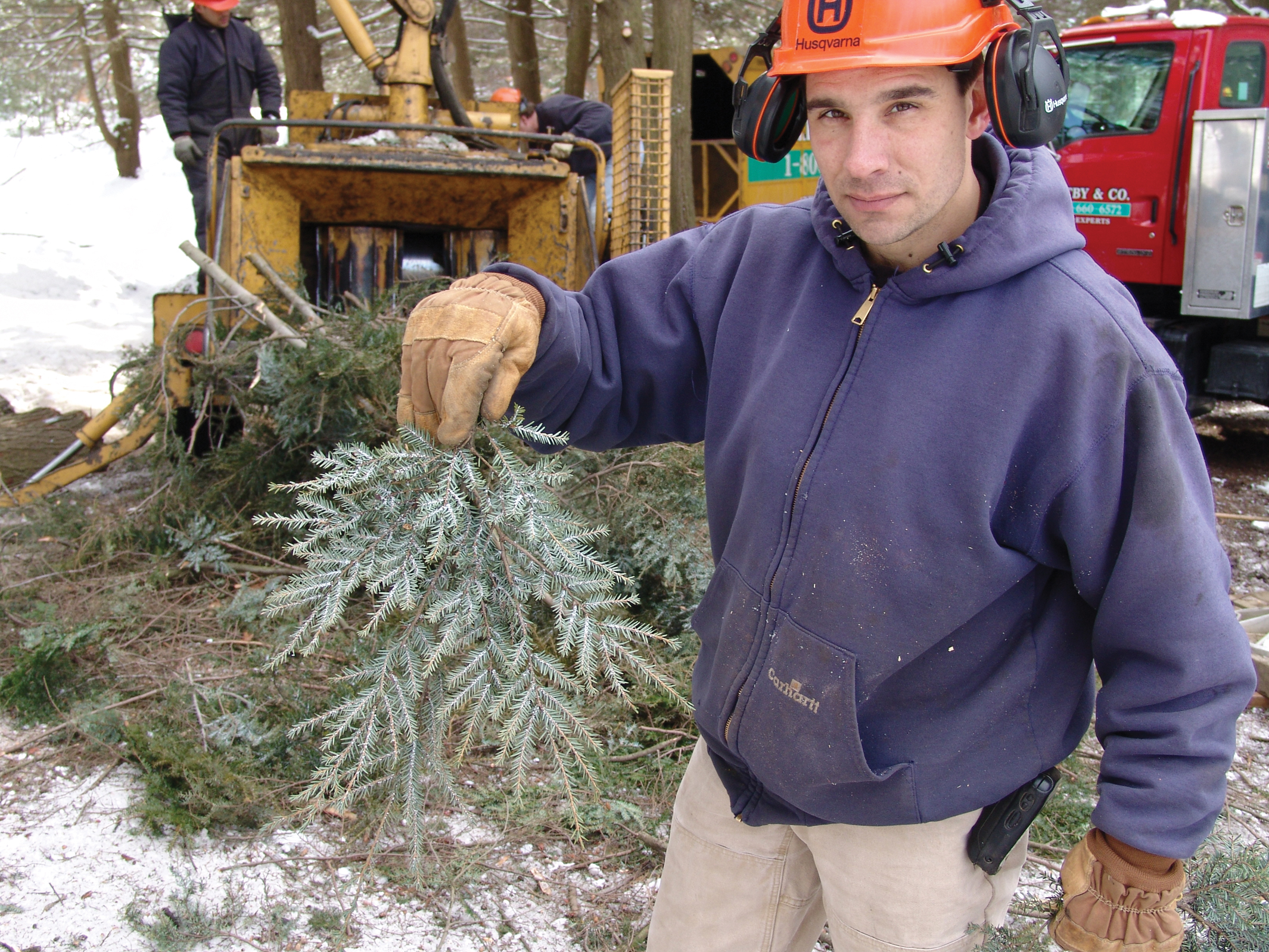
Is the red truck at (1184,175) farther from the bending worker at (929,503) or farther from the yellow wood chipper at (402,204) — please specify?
the bending worker at (929,503)

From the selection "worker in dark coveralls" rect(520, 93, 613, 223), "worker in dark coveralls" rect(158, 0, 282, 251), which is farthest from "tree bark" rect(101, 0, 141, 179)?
"worker in dark coveralls" rect(520, 93, 613, 223)

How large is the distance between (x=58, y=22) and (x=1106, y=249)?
17040 millimetres

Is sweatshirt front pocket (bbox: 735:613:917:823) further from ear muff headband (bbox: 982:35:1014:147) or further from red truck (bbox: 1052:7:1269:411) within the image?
red truck (bbox: 1052:7:1269:411)

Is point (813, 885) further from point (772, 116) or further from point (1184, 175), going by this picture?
point (1184, 175)

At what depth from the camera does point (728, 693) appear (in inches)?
64.0

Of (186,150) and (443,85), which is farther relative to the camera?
(186,150)

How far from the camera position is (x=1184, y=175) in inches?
247

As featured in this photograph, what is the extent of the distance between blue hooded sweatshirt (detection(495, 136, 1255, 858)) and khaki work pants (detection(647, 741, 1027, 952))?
83mm

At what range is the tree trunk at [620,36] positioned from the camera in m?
7.19

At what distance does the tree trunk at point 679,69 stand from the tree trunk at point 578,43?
3.49 m


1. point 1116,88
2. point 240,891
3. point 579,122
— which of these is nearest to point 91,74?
point 579,122

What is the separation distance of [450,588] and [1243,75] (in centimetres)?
660

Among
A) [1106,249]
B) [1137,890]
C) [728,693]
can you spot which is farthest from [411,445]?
[1106,249]

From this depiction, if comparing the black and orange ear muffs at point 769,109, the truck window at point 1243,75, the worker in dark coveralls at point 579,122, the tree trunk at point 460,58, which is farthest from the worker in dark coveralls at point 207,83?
the truck window at point 1243,75
